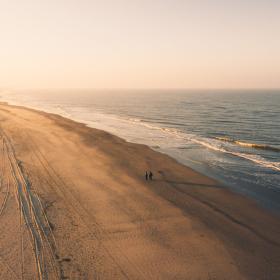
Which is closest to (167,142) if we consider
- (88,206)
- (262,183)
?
(262,183)

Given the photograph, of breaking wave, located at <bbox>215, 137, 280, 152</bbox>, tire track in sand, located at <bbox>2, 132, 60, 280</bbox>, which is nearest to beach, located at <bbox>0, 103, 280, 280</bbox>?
tire track in sand, located at <bbox>2, 132, 60, 280</bbox>

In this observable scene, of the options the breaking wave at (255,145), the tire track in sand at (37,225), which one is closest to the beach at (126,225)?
the tire track in sand at (37,225)

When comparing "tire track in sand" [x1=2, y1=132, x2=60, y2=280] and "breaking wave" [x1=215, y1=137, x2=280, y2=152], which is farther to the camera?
"breaking wave" [x1=215, y1=137, x2=280, y2=152]

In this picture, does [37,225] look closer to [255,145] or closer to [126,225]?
[126,225]

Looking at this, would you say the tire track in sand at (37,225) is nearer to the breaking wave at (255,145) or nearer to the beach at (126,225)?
the beach at (126,225)

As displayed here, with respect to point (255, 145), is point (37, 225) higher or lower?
lower

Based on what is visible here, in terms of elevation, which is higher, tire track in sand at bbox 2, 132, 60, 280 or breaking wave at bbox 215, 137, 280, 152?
breaking wave at bbox 215, 137, 280, 152

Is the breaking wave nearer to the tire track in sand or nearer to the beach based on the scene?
the beach

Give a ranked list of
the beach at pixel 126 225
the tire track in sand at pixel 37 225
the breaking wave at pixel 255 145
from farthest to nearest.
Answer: the breaking wave at pixel 255 145
the beach at pixel 126 225
the tire track in sand at pixel 37 225

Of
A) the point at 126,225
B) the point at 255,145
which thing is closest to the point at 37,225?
the point at 126,225
